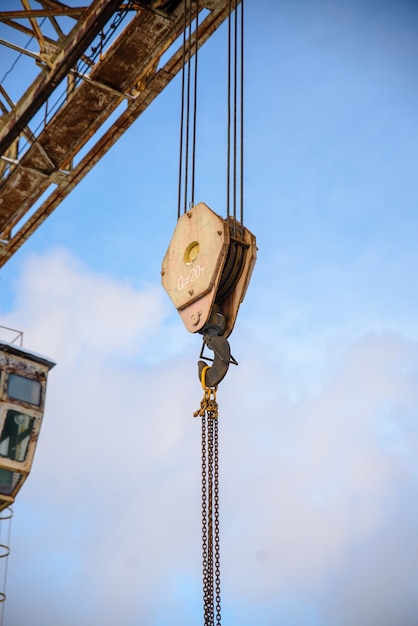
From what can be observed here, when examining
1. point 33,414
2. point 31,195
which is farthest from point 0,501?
point 31,195

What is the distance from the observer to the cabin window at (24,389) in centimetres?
1609

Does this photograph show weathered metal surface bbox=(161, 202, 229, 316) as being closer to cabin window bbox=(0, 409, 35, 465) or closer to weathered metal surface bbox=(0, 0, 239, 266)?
weathered metal surface bbox=(0, 0, 239, 266)

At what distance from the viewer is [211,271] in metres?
10.9

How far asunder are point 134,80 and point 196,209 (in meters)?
5.36

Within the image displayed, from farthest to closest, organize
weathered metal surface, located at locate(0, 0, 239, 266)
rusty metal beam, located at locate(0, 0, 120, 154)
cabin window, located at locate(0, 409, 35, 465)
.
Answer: cabin window, located at locate(0, 409, 35, 465) → weathered metal surface, located at locate(0, 0, 239, 266) → rusty metal beam, located at locate(0, 0, 120, 154)

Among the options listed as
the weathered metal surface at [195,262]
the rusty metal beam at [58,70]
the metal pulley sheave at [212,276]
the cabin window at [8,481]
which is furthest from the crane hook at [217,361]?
the cabin window at [8,481]

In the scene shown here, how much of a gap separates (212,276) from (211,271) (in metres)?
0.06

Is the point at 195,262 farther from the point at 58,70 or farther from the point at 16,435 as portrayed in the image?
the point at 16,435

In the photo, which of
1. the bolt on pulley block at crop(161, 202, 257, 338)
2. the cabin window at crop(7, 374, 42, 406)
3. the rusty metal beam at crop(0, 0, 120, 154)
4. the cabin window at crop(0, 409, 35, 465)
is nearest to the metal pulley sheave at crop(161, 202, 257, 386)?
the bolt on pulley block at crop(161, 202, 257, 338)

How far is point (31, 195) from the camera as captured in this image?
17953mm

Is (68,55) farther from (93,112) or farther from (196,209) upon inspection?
(196,209)

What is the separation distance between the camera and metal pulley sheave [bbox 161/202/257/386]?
10.8m

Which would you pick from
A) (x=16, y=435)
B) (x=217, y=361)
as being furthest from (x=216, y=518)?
(x=16, y=435)

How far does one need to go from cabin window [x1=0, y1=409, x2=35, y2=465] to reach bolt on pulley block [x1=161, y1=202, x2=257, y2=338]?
218 inches
